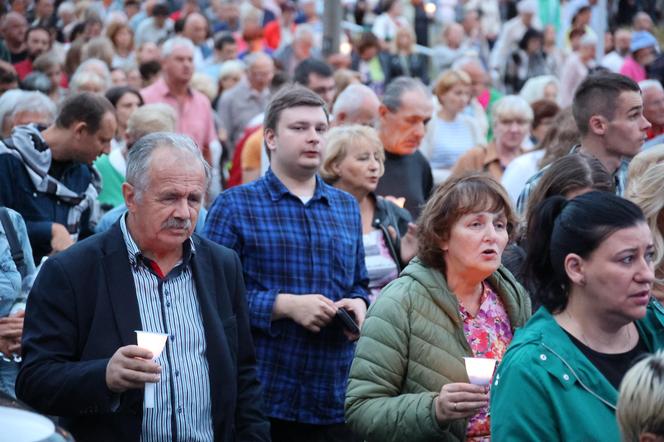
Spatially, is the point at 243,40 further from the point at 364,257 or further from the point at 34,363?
the point at 34,363

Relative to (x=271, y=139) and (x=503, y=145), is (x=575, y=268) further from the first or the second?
(x=503, y=145)

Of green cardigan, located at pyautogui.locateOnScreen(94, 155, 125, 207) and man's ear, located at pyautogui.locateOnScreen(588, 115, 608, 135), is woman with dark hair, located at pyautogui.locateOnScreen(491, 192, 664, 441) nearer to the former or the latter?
man's ear, located at pyautogui.locateOnScreen(588, 115, 608, 135)

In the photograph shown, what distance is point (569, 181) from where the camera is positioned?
5738 millimetres

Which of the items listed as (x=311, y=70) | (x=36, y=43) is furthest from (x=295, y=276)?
(x=36, y=43)

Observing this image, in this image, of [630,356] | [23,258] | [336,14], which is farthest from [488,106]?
[630,356]

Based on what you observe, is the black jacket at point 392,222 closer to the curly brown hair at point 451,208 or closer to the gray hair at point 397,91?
the gray hair at point 397,91

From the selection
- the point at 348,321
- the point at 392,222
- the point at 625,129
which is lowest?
the point at 348,321

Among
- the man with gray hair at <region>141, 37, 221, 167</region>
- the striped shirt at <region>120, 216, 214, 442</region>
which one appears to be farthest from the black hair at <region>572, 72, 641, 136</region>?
the man with gray hair at <region>141, 37, 221, 167</region>

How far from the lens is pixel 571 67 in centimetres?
1725

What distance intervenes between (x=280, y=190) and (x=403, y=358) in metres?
1.66

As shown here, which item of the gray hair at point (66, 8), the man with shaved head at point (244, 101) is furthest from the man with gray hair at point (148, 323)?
the gray hair at point (66, 8)

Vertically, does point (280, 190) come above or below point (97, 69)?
below

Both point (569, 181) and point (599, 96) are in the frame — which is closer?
point (569, 181)

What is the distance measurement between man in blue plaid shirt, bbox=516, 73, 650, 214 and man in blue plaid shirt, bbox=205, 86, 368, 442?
1536mm
